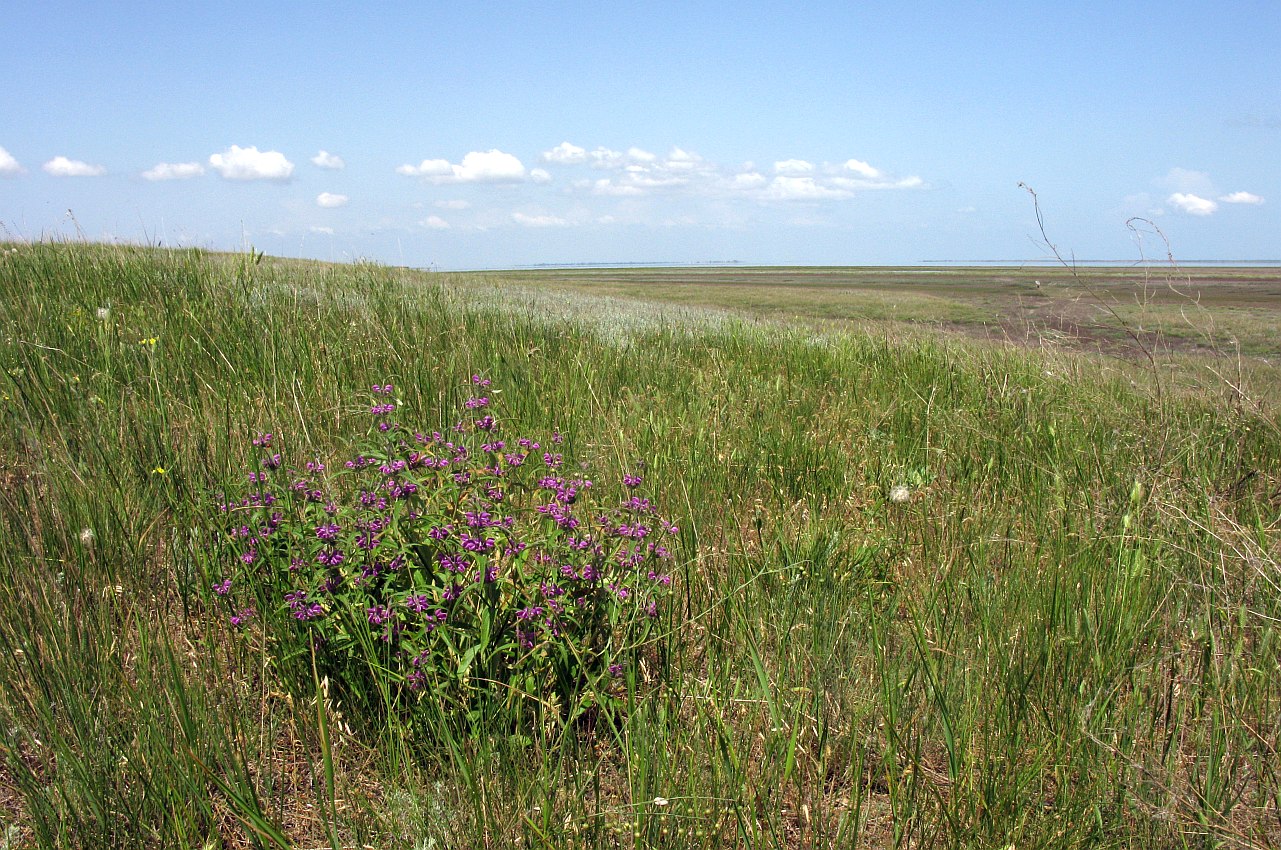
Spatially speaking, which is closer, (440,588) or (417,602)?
(417,602)

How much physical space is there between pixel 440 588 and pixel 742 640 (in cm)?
86

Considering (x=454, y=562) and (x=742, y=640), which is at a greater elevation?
(x=454, y=562)

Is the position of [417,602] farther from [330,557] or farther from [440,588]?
[330,557]

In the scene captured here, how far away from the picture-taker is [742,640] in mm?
2301

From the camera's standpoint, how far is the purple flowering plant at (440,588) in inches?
75.2

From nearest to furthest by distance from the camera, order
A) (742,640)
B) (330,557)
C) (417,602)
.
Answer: (417,602)
(330,557)
(742,640)

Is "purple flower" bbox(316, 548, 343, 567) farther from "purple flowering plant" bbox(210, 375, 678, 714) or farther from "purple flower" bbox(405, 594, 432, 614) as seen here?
"purple flower" bbox(405, 594, 432, 614)

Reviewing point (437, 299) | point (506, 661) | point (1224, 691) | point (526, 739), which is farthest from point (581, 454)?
point (437, 299)

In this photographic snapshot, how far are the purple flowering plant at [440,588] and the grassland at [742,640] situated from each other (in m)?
0.11

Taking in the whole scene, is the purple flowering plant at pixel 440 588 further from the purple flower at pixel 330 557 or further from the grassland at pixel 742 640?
the grassland at pixel 742 640

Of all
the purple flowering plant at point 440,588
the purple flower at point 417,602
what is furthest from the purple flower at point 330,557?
the purple flower at point 417,602

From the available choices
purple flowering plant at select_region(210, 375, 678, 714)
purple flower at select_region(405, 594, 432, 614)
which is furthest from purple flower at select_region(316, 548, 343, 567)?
purple flower at select_region(405, 594, 432, 614)

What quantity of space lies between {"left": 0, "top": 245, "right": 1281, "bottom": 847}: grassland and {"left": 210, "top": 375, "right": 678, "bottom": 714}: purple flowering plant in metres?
0.11

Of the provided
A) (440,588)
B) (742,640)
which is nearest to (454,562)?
(440,588)
